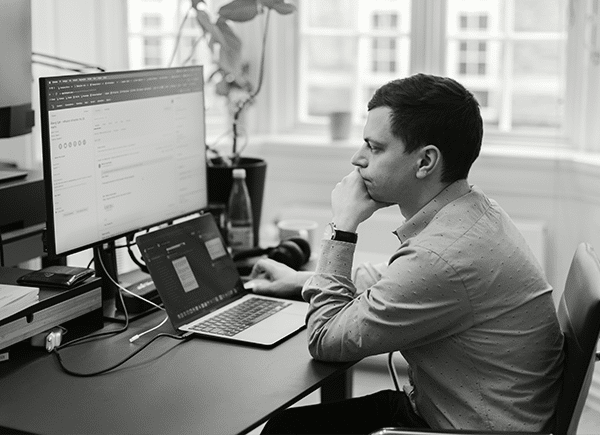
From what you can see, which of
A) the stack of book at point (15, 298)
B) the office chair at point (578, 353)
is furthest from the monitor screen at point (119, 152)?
the office chair at point (578, 353)

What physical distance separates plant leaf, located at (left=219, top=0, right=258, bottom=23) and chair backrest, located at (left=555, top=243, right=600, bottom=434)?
4.41 feet

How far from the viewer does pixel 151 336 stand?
5.71 feet

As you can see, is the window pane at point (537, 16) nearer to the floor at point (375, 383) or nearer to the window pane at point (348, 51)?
the window pane at point (348, 51)

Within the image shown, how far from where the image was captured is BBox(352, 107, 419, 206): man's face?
1.58 m

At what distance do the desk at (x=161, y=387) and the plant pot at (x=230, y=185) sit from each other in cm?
75

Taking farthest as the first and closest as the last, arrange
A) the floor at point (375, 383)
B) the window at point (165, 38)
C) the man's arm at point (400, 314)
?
1. the window at point (165, 38)
2. the floor at point (375, 383)
3. the man's arm at point (400, 314)

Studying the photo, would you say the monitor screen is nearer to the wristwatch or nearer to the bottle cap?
the bottle cap

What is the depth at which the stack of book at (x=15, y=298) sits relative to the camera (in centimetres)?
152

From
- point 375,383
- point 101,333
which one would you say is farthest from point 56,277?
point 375,383

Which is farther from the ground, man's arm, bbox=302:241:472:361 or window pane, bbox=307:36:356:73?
window pane, bbox=307:36:356:73

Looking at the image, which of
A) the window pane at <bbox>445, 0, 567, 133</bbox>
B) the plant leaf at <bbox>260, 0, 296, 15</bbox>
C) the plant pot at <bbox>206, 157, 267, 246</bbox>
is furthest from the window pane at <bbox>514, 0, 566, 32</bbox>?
the plant pot at <bbox>206, 157, 267, 246</bbox>

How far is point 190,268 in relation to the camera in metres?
1.88

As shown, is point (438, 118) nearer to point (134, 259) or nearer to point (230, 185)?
point (134, 259)

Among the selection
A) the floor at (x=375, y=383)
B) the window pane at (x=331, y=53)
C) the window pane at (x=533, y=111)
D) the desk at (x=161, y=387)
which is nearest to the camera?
the desk at (x=161, y=387)
